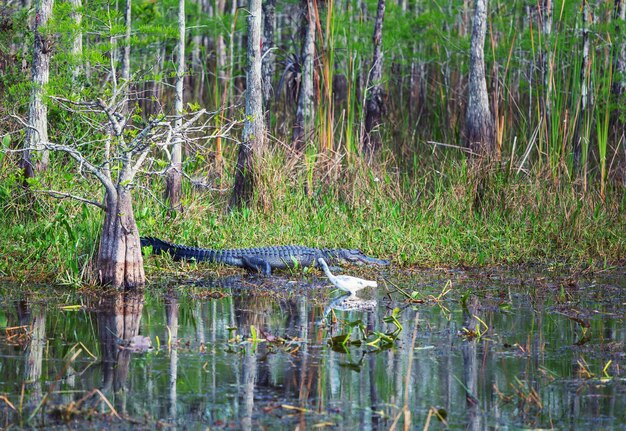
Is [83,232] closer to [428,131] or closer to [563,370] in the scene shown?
[563,370]

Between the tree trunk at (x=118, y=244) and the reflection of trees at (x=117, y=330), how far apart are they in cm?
16

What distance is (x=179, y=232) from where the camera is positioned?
9219mm

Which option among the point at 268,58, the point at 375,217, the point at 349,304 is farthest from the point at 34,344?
the point at 268,58

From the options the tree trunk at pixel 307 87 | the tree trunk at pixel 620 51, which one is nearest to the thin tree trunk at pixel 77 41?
the tree trunk at pixel 307 87

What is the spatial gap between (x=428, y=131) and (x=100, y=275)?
340 inches

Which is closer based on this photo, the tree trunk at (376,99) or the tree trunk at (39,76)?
the tree trunk at (39,76)

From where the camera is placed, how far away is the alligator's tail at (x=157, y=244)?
8555mm

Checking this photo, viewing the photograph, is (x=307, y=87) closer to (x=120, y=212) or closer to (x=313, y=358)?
(x=120, y=212)

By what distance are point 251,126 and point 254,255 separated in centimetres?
252

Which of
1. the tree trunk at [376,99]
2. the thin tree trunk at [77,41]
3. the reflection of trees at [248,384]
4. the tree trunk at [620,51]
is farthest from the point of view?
the tree trunk at [376,99]

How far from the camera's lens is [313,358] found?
5.45 m

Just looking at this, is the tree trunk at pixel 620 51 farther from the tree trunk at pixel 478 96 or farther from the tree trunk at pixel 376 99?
the tree trunk at pixel 376 99

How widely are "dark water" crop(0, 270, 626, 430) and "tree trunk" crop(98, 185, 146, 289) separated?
213 millimetres

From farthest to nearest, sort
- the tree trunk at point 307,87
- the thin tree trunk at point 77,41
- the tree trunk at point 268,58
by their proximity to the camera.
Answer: the tree trunk at point 268,58
the tree trunk at point 307,87
the thin tree trunk at point 77,41
